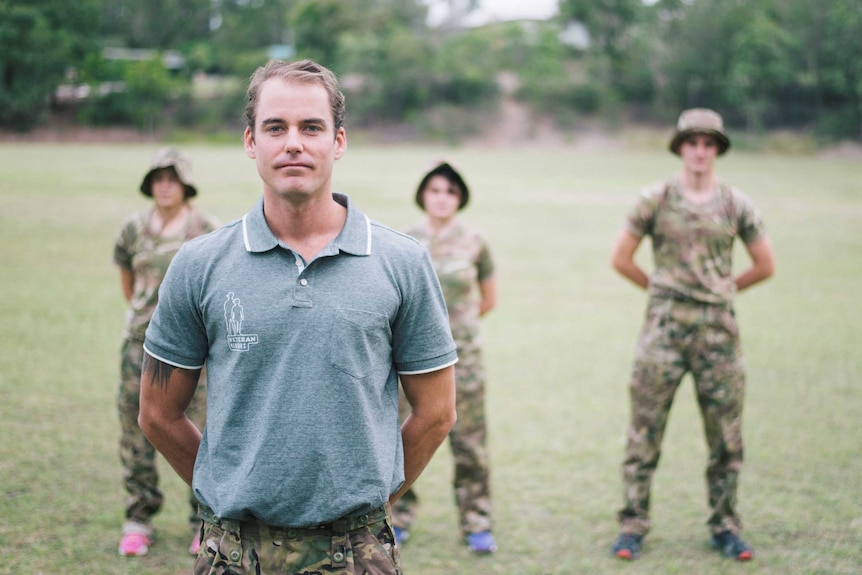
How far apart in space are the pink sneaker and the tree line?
144 feet

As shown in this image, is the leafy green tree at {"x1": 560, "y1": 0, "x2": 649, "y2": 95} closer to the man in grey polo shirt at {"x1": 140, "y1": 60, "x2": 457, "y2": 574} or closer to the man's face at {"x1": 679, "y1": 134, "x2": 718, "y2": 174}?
the man's face at {"x1": 679, "y1": 134, "x2": 718, "y2": 174}

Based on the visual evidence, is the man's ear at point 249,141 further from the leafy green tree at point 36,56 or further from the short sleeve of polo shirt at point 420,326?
the leafy green tree at point 36,56

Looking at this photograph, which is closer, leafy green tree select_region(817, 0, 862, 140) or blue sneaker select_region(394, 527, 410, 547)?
blue sneaker select_region(394, 527, 410, 547)

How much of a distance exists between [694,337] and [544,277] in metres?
10.2

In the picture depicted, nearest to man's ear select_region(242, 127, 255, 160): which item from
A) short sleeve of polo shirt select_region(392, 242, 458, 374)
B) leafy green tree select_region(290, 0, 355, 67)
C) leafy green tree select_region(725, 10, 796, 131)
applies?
short sleeve of polo shirt select_region(392, 242, 458, 374)

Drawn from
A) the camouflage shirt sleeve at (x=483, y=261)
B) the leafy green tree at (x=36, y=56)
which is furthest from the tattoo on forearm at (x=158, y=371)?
the leafy green tree at (x=36, y=56)

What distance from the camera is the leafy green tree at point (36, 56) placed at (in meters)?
51.0

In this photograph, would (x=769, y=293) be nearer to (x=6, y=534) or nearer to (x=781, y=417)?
(x=781, y=417)

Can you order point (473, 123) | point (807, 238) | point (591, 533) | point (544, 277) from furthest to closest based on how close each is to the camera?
point (473, 123) < point (807, 238) < point (544, 277) < point (591, 533)

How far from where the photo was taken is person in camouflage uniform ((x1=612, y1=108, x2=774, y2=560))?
16.2ft

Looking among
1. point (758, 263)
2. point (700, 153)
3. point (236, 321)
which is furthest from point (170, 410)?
point (758, 263)

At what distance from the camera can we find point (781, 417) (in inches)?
304

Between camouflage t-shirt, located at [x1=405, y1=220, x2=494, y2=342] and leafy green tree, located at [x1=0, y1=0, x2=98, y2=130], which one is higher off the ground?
leafy green tree, located at [x1=0, y1=0, x2=98, y2=130]

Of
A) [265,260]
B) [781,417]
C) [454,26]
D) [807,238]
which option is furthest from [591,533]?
[454,26]
